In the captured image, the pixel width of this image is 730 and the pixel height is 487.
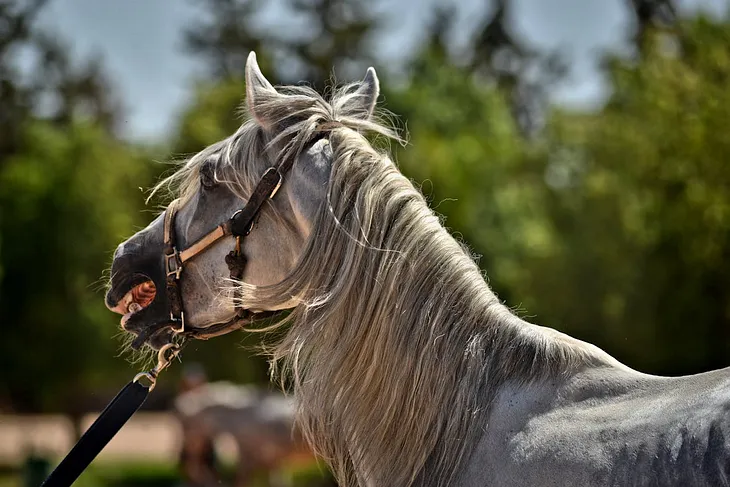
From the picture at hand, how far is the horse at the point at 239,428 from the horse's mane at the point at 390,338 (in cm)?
1006

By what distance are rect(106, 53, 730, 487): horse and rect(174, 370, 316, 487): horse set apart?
9818 mm

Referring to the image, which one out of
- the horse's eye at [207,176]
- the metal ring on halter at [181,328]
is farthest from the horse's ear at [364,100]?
the metal ring on halter at [181,328]

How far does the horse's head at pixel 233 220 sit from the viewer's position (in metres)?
3.01

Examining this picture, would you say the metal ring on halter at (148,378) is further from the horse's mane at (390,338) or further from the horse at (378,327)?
the horse's mane at (390,338)

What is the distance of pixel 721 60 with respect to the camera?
10.9 meters

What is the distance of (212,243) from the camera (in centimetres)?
313

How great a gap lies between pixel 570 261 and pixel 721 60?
470cm

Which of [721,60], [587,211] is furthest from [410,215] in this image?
[587,211]

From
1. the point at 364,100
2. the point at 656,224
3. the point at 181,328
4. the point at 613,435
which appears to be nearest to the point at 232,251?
the point at 181,328

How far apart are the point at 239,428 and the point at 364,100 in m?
10.5

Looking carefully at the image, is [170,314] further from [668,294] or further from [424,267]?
[668,294]

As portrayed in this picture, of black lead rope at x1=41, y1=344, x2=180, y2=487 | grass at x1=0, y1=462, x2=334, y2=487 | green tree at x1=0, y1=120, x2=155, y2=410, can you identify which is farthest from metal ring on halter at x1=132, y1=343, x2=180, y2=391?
green tree at x1=0, y1=120, x2=155, y2=410

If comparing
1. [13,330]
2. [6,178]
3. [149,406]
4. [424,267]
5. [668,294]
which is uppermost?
[424,267]

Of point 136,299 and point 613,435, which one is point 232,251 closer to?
point 136,299
